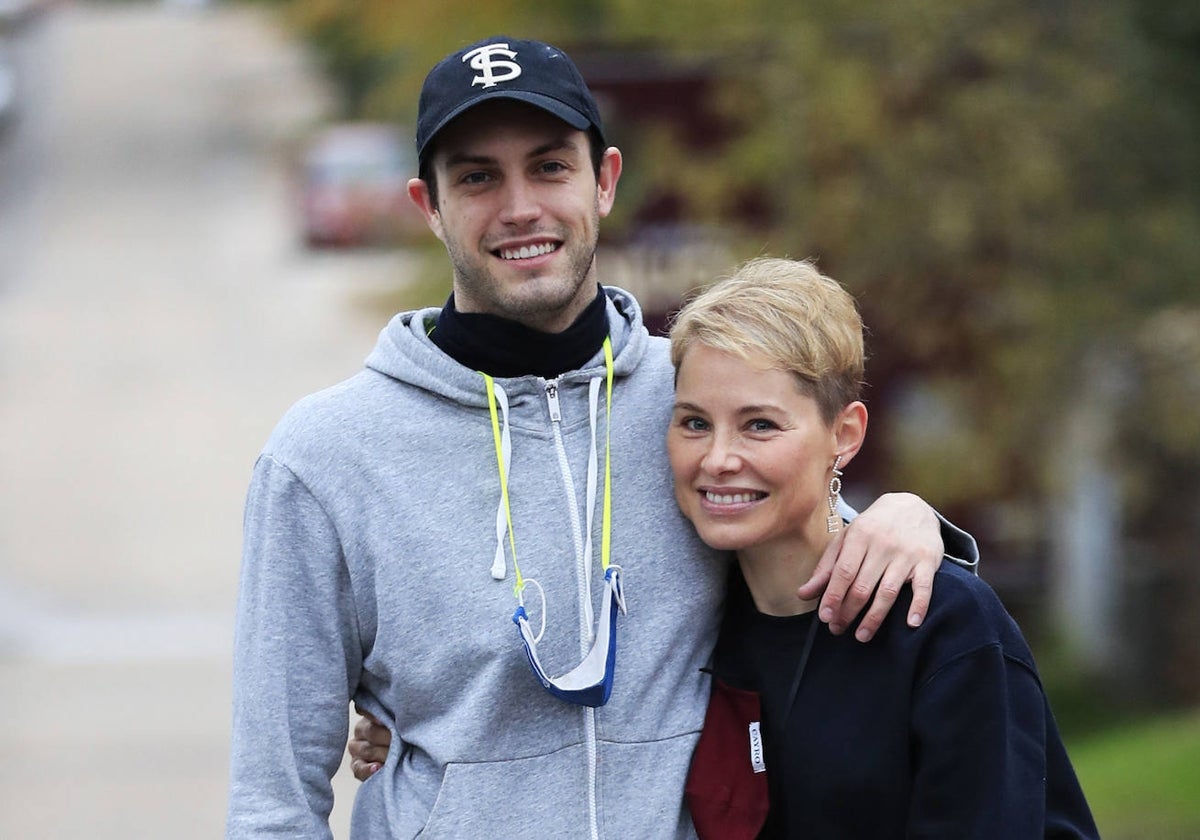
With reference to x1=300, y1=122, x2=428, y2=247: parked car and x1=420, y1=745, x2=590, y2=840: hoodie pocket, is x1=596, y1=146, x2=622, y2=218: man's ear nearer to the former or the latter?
x1=420, y1=745, x2=590, y2=840: hoodie pocket

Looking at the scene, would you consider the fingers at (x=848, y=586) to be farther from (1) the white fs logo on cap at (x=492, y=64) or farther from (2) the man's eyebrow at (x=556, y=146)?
(1) the white fs logo on cap at (x=492, y=64)

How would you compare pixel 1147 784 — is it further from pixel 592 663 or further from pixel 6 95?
pixel 6 95

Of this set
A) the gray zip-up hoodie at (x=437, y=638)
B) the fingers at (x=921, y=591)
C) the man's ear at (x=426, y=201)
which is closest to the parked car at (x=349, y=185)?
the man's ear at (x=426, y=201)

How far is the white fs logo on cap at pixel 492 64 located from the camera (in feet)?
9.21

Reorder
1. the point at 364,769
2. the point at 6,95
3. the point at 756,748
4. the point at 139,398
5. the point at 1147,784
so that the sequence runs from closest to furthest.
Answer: the point at 756,748, the point at 364,769, the point at 1147,784, the point at 139,398, the point at 6,95

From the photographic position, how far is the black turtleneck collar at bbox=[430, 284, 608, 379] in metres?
2.92

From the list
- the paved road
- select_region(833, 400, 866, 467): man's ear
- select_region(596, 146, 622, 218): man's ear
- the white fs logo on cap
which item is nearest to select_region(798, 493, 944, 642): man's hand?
select_region(833, 400, 866, 467): man's ear

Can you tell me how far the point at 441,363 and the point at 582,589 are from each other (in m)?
0.46

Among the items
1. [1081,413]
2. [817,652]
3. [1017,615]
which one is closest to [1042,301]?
[1081,413]

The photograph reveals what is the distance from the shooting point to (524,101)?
2.80 m

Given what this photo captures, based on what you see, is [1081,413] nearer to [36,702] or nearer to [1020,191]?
[1020,191]

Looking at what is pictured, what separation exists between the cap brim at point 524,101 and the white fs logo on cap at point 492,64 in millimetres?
27

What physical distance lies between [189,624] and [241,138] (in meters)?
22.1

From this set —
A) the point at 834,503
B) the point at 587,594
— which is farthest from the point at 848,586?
the point at 587,594
